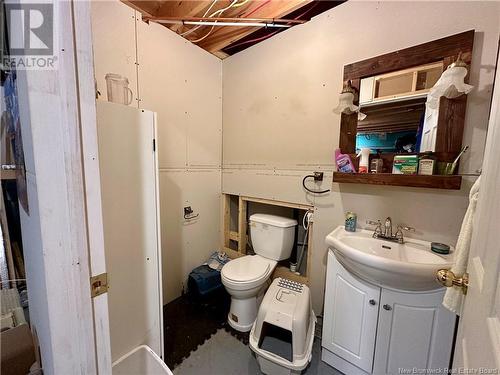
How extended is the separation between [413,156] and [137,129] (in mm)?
1526

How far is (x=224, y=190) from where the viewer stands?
2.24m

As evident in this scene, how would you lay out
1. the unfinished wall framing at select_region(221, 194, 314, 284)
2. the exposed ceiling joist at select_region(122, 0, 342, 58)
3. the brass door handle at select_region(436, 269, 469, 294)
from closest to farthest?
the brass door handle at select_region(436, 269, 469, 294)
the exposed ceiling joist at select_region(122, 0, 342, 58)
the unfinished wall framing at select_region(221, 194, 314, 284)

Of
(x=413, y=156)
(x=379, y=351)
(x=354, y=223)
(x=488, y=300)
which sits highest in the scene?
(x=413, y=156)

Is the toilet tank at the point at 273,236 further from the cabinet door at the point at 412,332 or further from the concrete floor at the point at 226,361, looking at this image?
the cabinet door at the point at 412,332

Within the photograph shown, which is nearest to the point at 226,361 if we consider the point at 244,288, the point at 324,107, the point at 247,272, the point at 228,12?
the point at 244,288

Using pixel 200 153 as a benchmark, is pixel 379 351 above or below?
below

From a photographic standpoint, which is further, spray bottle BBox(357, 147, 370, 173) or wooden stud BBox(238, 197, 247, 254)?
wooden stud BBox(238, 197, 247, 254)

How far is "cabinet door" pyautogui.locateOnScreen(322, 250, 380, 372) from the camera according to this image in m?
1.14

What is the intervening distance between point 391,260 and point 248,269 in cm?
104

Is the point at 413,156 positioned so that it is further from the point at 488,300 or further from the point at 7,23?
the point at 7,23

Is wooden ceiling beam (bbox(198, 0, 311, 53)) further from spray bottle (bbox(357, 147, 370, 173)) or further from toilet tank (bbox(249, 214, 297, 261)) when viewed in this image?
toilet tank (bbox(249, 214, 297, 261))

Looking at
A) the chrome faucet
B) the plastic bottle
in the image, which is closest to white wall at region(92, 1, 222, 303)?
the plastic bottle

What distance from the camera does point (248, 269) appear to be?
1673 millimetres

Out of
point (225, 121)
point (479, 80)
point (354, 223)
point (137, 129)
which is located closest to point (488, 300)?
point (354, 223)
